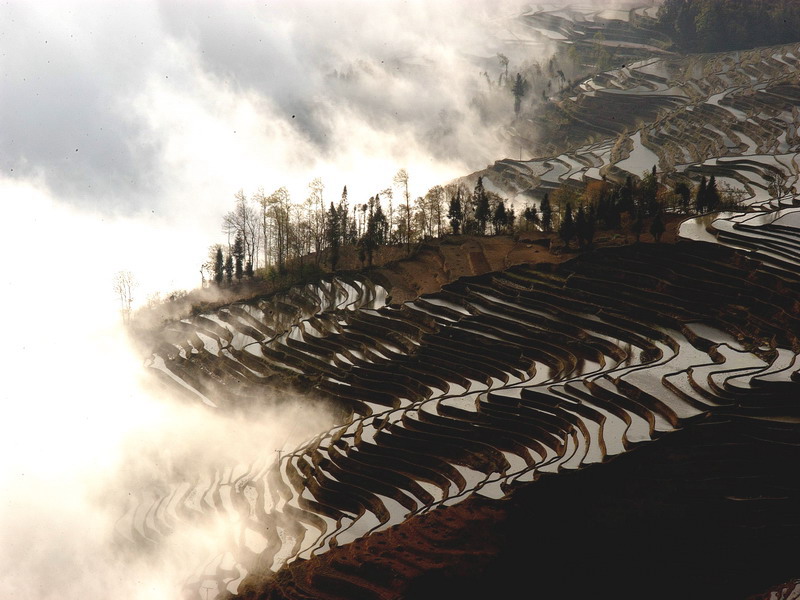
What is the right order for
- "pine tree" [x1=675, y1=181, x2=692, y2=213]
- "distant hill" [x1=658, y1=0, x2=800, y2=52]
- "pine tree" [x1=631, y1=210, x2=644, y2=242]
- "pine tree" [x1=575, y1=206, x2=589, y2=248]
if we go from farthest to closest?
"distant hill" [x1=658, y1=0, x2=800, y2=52], "pine tree" [x1=675, y1=181, x2=692, y2=213], "pine tree" [x1=575, y1=206, x2=589, y2=248], "pine tree" [x1=631, y1=210, x2=644, y2=242]

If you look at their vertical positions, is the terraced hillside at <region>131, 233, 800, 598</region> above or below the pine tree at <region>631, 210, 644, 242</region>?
below

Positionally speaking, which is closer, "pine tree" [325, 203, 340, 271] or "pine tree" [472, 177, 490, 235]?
"pine tree" [325, 203, 340, 271]

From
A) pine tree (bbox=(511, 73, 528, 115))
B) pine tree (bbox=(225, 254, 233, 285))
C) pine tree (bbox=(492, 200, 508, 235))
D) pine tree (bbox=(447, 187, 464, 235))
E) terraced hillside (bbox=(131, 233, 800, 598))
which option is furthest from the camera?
pine tree (bbox=(511, 73, 528, 115))

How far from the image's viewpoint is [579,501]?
1372 inches

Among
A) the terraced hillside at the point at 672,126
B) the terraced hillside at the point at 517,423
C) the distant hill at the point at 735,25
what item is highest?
the distant hill at the point at 735,25

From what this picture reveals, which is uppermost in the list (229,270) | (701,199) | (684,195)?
(684,195)

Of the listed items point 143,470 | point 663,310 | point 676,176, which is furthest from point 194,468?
point 676,176

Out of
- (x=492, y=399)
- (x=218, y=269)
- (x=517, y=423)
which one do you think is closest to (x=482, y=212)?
(x=218, y=269)

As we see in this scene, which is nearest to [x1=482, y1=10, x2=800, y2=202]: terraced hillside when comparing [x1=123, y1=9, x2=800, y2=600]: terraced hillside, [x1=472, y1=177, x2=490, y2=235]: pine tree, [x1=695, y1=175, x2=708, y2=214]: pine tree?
[x1=695, y1=175, x2=708, y2=214]: pine tree

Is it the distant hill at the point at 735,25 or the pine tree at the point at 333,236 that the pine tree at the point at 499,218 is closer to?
the pine tree at the point at 333,236

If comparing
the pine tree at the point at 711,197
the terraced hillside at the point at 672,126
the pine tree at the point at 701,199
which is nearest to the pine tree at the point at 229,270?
the terraced hillside at the point at 672,126

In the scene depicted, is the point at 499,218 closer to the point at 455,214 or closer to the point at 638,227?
the point at 455,214

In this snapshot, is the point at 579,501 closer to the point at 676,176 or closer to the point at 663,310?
the point at 663,310

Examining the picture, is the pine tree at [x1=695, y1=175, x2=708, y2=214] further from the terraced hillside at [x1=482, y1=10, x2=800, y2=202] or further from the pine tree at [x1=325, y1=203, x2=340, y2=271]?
the pine tree at [x1=325, y1=203, x2=340, y2=271]
